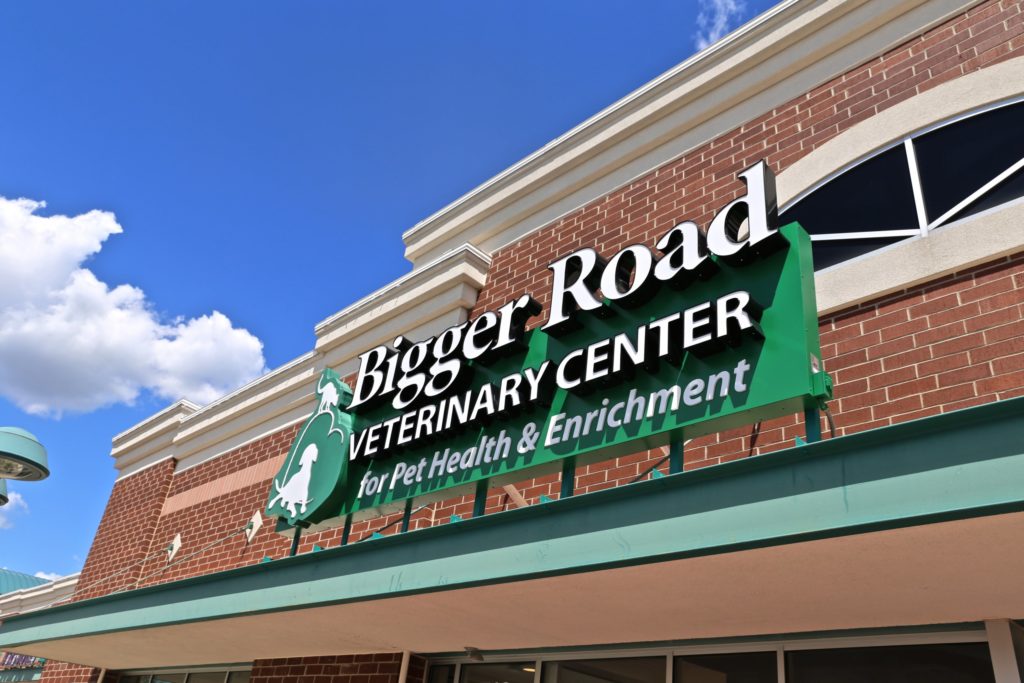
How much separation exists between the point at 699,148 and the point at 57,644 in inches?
379

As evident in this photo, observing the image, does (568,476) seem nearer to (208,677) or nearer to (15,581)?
(208,677)

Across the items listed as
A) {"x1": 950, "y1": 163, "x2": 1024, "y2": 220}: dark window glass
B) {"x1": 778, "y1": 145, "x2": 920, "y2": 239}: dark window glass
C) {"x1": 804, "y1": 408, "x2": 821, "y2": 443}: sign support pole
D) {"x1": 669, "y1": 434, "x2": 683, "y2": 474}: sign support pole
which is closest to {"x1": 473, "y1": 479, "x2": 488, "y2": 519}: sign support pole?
{"x1": 669, "y1": 434, "x2": 683, "y2": 474}: sign support pole

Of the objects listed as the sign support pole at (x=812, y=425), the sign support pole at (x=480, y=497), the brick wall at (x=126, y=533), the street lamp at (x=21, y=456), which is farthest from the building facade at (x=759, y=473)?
the street lamp at (x=21, y=456)

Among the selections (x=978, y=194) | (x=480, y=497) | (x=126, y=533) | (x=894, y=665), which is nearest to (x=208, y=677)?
(x=126, y=533)

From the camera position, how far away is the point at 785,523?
3814mm

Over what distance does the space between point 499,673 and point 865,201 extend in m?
5.16

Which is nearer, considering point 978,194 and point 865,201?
point 978,194

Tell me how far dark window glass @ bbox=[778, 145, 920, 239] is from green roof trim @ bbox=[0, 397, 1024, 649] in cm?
344

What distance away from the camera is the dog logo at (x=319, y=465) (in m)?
8.25

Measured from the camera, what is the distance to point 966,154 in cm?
638

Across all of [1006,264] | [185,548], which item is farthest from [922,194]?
[185,548]

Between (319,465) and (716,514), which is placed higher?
(319,465)

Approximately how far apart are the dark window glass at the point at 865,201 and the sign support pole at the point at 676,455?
103 inches

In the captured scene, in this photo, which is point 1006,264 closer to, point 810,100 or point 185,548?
point 810,100
